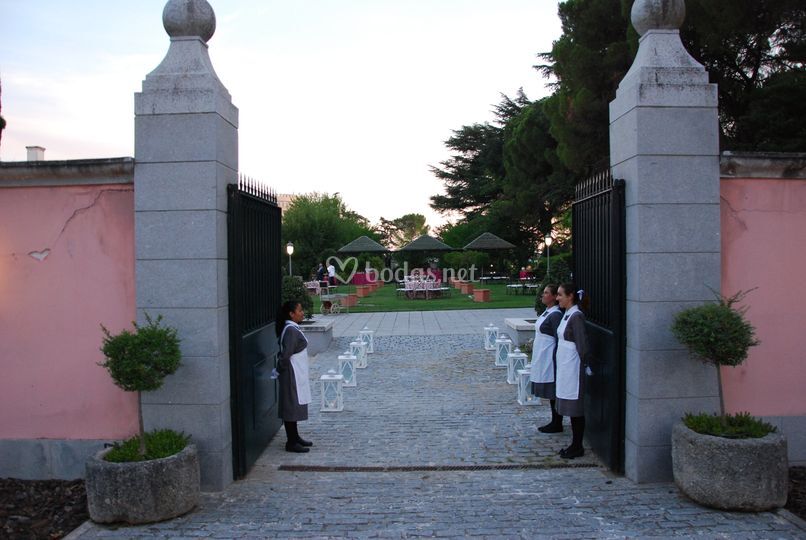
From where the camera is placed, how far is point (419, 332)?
16.4 meters

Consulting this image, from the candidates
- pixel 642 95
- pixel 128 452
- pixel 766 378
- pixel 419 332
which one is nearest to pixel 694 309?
pixel 766 378

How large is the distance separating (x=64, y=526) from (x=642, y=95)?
5800mm

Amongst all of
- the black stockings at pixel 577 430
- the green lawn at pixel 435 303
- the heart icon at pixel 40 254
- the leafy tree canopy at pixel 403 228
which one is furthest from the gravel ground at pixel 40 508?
the leafy tree canopy at pixel 403 228

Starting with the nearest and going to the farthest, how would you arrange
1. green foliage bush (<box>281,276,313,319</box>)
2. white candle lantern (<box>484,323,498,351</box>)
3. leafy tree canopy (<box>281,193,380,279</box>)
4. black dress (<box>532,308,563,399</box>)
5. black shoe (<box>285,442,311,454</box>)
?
black shoe (<box>285,442,311,454</box>) < black dress (<box>532,308,563,399</box>) < white candle lantern (<box>484,323,498,351</box>) < green foliage bush (<box>281,276,313,319</box>) < leafy tree canopy (<box>281,193,380,279</box>)

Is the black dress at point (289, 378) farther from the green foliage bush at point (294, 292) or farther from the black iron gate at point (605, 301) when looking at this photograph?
the green foliage bush at point (294, 292)

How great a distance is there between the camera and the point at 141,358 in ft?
15.0

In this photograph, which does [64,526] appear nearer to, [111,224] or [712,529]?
[111,224]

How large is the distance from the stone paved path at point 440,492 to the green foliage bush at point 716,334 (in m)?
1.18

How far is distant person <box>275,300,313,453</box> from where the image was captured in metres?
6.09

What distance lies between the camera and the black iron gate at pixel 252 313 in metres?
5.36

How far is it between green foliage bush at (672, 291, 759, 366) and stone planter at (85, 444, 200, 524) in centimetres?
411

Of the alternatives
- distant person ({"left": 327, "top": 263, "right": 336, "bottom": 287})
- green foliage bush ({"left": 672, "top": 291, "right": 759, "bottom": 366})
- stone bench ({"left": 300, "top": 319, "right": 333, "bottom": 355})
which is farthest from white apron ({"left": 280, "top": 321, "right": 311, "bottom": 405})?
distant person ({"left": 327, "top": 263, "right": 336, "bottom": 287})

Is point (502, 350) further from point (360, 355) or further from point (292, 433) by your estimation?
point (292, 433)

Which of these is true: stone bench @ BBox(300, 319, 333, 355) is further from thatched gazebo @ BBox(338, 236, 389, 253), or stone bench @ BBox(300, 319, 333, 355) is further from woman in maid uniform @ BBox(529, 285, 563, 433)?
thatched gazebo @ BBox(338, 236, 389, 253)
